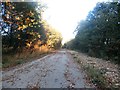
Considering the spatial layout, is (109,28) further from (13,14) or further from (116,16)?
(13,14)

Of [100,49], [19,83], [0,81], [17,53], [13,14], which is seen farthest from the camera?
[100,49]

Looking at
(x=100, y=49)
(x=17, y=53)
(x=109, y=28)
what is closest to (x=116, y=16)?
(x=109, y=28)

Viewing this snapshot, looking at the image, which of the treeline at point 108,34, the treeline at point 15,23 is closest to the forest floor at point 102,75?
the treeline at point 15,23

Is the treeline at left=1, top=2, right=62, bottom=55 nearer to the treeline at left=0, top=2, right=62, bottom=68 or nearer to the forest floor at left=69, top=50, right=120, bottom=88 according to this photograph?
the treeline at left=0, top=2, right=62, bottom=68

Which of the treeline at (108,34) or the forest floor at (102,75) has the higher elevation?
the treeline at (108,34)

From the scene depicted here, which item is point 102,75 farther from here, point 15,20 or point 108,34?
point 108,34

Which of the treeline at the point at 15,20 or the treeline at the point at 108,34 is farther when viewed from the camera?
the treeline at the point at 108,34

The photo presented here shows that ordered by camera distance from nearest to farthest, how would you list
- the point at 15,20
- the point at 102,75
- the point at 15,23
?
the point at 102,75 → the point at 15,20 → the point at 15,23

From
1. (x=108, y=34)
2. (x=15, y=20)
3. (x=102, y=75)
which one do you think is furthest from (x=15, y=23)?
(x=108, y=34)

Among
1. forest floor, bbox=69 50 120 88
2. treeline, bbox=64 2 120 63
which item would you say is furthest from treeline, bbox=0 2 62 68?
treeline, bbox=64 2 120 63

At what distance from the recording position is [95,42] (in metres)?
38.9

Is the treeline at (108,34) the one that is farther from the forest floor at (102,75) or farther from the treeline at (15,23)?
the treeline at (15,23)

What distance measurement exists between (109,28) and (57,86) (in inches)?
892

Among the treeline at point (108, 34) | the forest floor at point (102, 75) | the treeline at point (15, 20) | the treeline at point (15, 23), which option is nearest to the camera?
the forest floor at point (102, 75)
